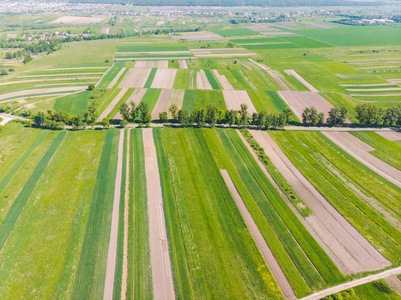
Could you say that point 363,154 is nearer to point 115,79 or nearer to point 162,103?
point 162,103

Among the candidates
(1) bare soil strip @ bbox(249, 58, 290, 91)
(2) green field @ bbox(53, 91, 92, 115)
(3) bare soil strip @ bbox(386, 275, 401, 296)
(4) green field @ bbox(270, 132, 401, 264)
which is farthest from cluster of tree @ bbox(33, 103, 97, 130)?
(1) bare soil strip @ bbox(249, 58, 290, 91)

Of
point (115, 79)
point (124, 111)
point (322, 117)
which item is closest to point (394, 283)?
point (322, 117)

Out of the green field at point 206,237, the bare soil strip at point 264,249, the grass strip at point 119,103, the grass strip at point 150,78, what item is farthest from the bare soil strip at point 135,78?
the bare soil strip at point 264,249

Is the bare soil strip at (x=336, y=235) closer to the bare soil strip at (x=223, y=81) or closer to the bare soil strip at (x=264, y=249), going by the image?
the bare soil strip at (x=264, y=249)

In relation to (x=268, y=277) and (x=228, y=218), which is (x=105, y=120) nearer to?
(x=228, y=218)

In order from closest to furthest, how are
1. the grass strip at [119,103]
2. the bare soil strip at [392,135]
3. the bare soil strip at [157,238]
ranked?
1. the bare soil strip at [157,238]
2. the bare soil strip at [392,135]
3. the grass strip at [119,103]
